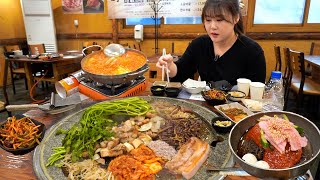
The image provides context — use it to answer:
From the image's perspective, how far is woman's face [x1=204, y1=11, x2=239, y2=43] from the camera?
1.96 meters

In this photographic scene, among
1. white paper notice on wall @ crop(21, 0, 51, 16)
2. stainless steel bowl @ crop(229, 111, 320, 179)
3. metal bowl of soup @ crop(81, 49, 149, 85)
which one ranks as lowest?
stainless steel bowl @ crop(229, 111, 320, 179)

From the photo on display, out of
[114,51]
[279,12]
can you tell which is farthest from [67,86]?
[279,12]

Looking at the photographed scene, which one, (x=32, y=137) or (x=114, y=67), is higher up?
(x=114, y=67)

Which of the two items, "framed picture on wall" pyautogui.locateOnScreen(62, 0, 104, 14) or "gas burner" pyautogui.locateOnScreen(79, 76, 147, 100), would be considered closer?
Answer: "gas burner" pyautogui.locateOnScreen(79, 76, 147, 100)

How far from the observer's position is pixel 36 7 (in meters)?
6.44

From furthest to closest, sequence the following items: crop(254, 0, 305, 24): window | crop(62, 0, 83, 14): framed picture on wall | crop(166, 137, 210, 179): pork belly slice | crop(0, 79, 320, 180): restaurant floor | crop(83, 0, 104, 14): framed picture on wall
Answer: crop(62, 0, 83, 14): framed picture on wall
crop(83, 0, 104, 14): framed picture on wall
crop(254, 0, 305, 24): window
crop(0, 79, 320, 180): restaurant floor
crop(166, 137, 210, 179): pork belly slice

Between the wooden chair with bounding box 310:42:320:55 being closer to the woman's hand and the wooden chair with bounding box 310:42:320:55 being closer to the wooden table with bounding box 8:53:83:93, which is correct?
the woman's hand

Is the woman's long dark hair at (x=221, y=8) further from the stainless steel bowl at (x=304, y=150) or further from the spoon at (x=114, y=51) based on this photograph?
the stainless steel bowl at (x=304, y=150)

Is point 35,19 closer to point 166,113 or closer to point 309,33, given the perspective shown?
point 166,113

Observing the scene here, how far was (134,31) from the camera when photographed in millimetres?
6020

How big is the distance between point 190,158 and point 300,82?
3.34 metres

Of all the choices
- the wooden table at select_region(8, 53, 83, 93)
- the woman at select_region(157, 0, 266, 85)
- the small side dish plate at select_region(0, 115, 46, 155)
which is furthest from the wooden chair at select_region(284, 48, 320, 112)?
the wooden table at select_region(8, 53, 83, 93)

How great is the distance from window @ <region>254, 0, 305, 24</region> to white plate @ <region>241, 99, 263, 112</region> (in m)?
4.47

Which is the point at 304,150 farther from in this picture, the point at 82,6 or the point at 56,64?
the point at 82,6
